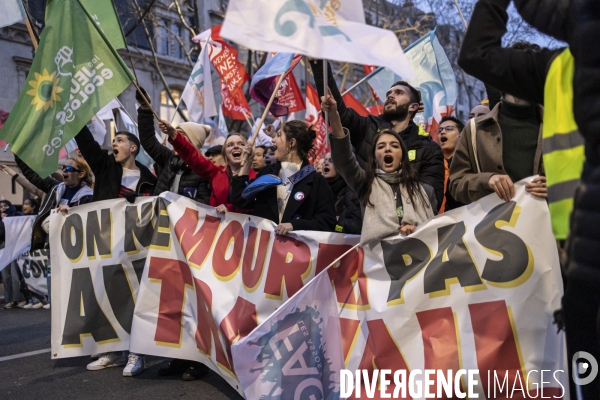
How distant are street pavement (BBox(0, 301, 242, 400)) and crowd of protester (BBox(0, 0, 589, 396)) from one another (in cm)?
15

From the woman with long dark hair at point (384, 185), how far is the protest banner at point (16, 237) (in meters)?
5.89

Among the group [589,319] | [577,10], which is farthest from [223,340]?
[577,10]

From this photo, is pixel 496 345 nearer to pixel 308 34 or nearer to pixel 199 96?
pixel 308 34

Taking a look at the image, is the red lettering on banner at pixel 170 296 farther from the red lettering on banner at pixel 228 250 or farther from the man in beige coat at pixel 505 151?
the man in beige coat at pixel 505 151

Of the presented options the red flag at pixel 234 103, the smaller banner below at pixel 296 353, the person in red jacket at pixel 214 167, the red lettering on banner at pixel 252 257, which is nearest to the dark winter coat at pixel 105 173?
the person in red jacket at pixel 214 167

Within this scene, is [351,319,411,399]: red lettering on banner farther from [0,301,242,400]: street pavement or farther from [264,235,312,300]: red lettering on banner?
[0,301,242,400]: street pavement

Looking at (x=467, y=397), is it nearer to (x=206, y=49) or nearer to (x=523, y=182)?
(x=523, y=182)

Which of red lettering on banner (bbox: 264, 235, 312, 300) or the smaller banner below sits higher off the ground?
red lettering on banner (bbox: 264, 235, 312, 300)

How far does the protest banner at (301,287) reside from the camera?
9.86 feet

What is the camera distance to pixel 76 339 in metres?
4.90

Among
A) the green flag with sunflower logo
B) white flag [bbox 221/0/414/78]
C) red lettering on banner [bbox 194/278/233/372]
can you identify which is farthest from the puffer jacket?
white flag [bbox 221/0/414/78]

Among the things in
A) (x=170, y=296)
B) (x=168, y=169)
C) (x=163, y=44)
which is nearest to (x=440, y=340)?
(x=170, y=296)

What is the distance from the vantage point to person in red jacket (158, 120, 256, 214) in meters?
4.82

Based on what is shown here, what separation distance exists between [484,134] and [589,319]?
140 centimetres
